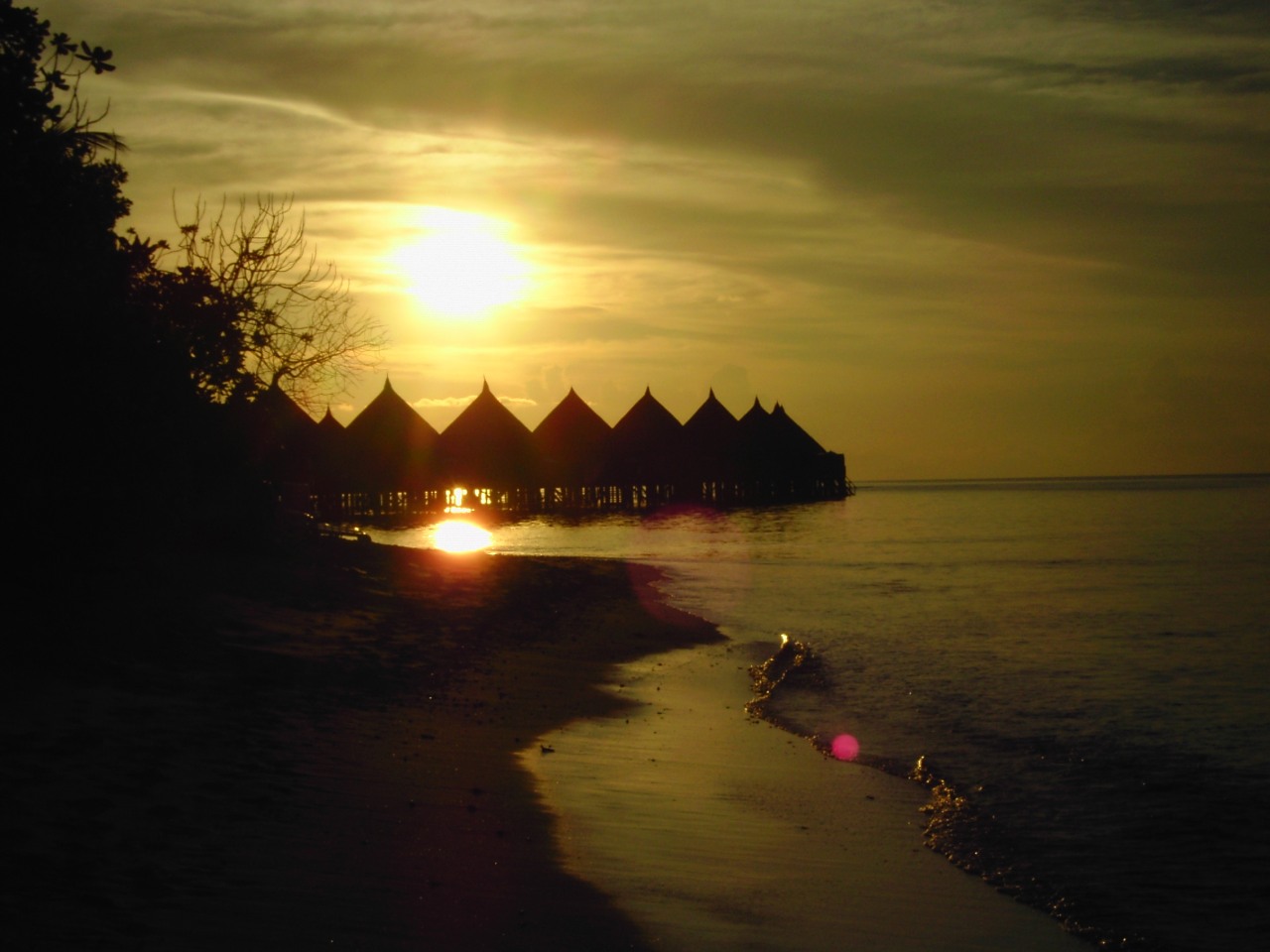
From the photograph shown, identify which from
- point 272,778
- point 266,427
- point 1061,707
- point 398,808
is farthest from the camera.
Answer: point 266,427

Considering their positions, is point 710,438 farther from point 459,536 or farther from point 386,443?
point 459,536

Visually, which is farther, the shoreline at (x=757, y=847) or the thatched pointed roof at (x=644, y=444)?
the thatched pointed roof at (x=644, y=444)

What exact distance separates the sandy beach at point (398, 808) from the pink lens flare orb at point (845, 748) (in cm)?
29

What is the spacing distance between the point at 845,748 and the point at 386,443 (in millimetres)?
50468

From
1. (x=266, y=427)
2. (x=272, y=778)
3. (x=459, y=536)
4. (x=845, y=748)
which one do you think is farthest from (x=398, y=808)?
(x=459, y=536)

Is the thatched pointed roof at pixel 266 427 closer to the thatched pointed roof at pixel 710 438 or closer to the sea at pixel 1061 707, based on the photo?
the sea at pixel 1061 707

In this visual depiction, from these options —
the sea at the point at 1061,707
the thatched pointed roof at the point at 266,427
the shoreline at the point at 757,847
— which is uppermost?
the thatched pointed roof at the point at 266,427

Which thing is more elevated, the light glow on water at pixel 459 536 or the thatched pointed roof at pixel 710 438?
the thatched pointed roof at pixel 710 438

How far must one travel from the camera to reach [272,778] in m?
6.41

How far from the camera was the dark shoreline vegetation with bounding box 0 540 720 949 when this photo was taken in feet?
14.9

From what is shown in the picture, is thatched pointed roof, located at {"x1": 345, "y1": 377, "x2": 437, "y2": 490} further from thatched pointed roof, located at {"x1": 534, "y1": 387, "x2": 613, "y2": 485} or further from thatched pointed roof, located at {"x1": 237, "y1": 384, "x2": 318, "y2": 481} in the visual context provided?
thatched pointed roof, located at {"x1": 237, "y1": 384, "x2": 318, "y2": 481}

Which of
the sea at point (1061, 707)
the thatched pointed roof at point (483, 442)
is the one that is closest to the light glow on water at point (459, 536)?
the thatched pointed roof at point (483, 442)

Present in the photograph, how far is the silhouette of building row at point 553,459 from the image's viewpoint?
187ft

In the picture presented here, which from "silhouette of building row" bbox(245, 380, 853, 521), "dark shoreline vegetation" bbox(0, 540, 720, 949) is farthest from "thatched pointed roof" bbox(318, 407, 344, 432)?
"dark shoreline vegetation" bbox(0, 540, 720, 949)
